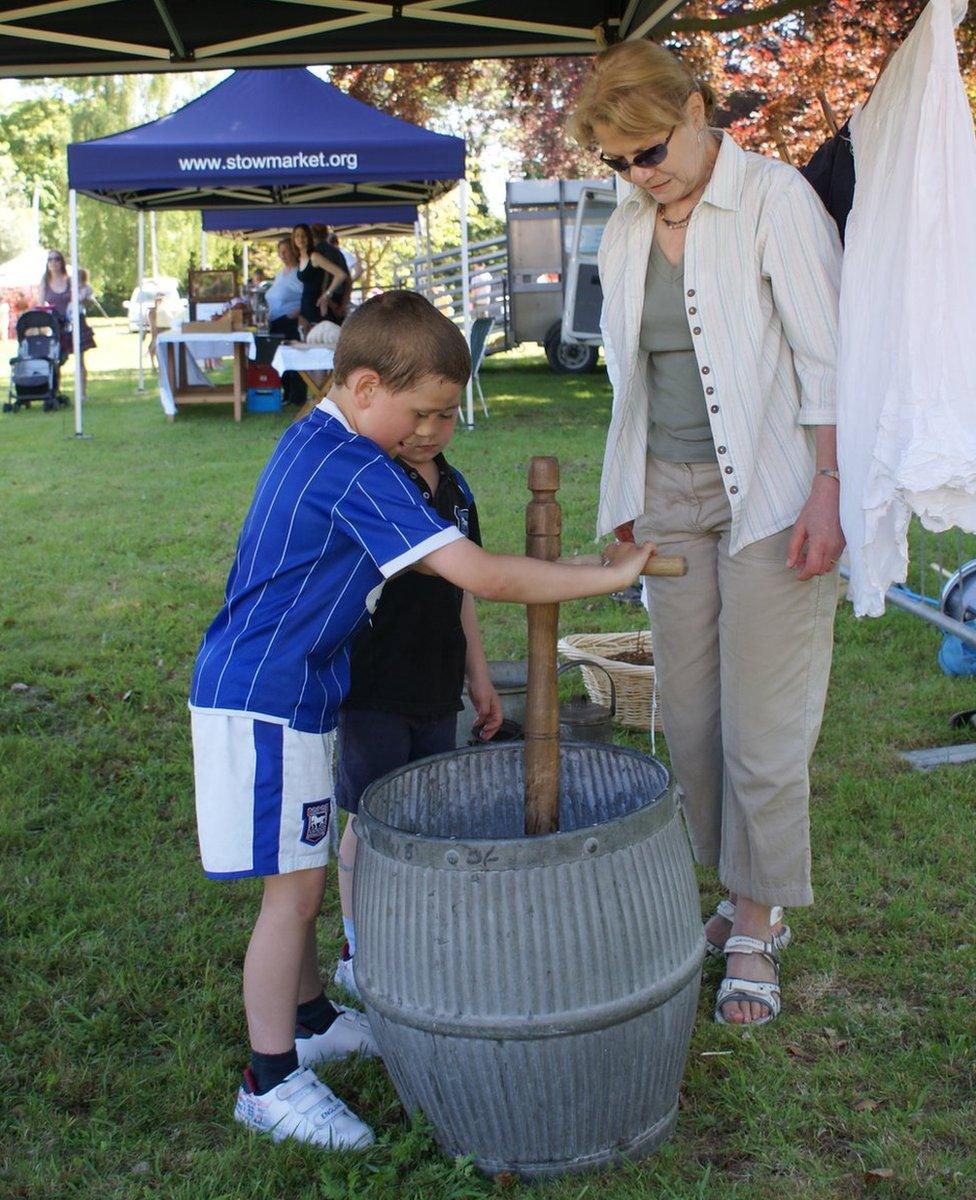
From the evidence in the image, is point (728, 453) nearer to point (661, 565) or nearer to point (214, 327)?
point (661, 565)

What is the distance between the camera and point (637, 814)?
2.26 meters

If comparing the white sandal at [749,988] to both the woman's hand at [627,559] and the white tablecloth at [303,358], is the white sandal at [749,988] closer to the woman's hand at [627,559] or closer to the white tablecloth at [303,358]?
the woman's hand at [627,559]

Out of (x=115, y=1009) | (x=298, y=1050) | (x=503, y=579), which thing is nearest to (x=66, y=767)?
(x=115, y=1009)

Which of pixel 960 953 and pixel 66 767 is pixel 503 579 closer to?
pixel 960 953

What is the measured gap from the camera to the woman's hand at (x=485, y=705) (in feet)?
9.88

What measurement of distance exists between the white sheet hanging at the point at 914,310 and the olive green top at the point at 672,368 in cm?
36

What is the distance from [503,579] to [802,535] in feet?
2.61

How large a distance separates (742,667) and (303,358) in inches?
397

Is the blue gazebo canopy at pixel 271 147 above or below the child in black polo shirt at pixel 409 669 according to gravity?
above

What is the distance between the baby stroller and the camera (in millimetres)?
15852

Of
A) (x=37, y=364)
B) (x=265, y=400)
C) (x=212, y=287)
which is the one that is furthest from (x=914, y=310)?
(x=212, y=287)

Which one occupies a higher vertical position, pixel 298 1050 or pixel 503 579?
pixel 503 579

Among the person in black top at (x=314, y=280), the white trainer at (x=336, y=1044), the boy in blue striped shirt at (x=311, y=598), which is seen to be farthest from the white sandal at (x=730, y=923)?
the person in black top at (x=314, y=280)

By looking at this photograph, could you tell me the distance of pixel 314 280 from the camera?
46.5 ft
